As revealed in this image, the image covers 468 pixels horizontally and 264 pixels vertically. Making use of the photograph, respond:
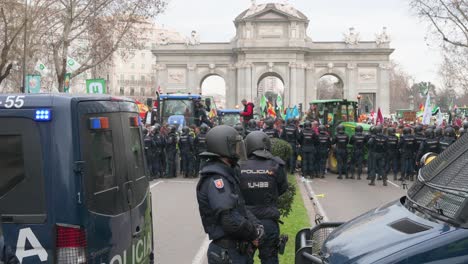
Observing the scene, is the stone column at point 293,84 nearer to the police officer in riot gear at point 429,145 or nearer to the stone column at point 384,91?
the stone column at point 384,91

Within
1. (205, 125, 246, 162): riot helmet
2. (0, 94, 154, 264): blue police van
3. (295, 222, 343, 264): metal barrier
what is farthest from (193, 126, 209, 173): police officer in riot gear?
(0, 94, 154, 264): blue police van

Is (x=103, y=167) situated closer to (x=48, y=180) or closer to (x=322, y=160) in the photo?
(x=48, y=180)

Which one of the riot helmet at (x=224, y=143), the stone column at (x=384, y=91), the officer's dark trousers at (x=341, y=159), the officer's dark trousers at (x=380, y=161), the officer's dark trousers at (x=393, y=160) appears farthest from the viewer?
the stone column at (x=384, y=91)

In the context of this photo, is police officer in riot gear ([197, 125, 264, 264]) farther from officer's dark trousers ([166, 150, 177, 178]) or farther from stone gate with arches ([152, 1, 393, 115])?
stone gate with arches ([152, 1, 393, 115])

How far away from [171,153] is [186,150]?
577 mm

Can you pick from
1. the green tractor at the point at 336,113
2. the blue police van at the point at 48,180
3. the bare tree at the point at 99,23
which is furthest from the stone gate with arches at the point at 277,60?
the blue police van at the point at 48,180

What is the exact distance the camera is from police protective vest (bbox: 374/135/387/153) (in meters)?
19.6

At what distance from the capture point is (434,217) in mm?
3301

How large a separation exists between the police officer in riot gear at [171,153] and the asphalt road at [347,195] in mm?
4709

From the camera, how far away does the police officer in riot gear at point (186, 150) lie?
21188 mm

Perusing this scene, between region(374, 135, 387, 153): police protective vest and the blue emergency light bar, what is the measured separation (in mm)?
16201

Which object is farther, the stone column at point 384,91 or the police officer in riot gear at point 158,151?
the stone column at point 384,91

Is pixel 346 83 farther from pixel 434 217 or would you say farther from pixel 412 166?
pixel 434 217

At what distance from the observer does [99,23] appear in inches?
1353
